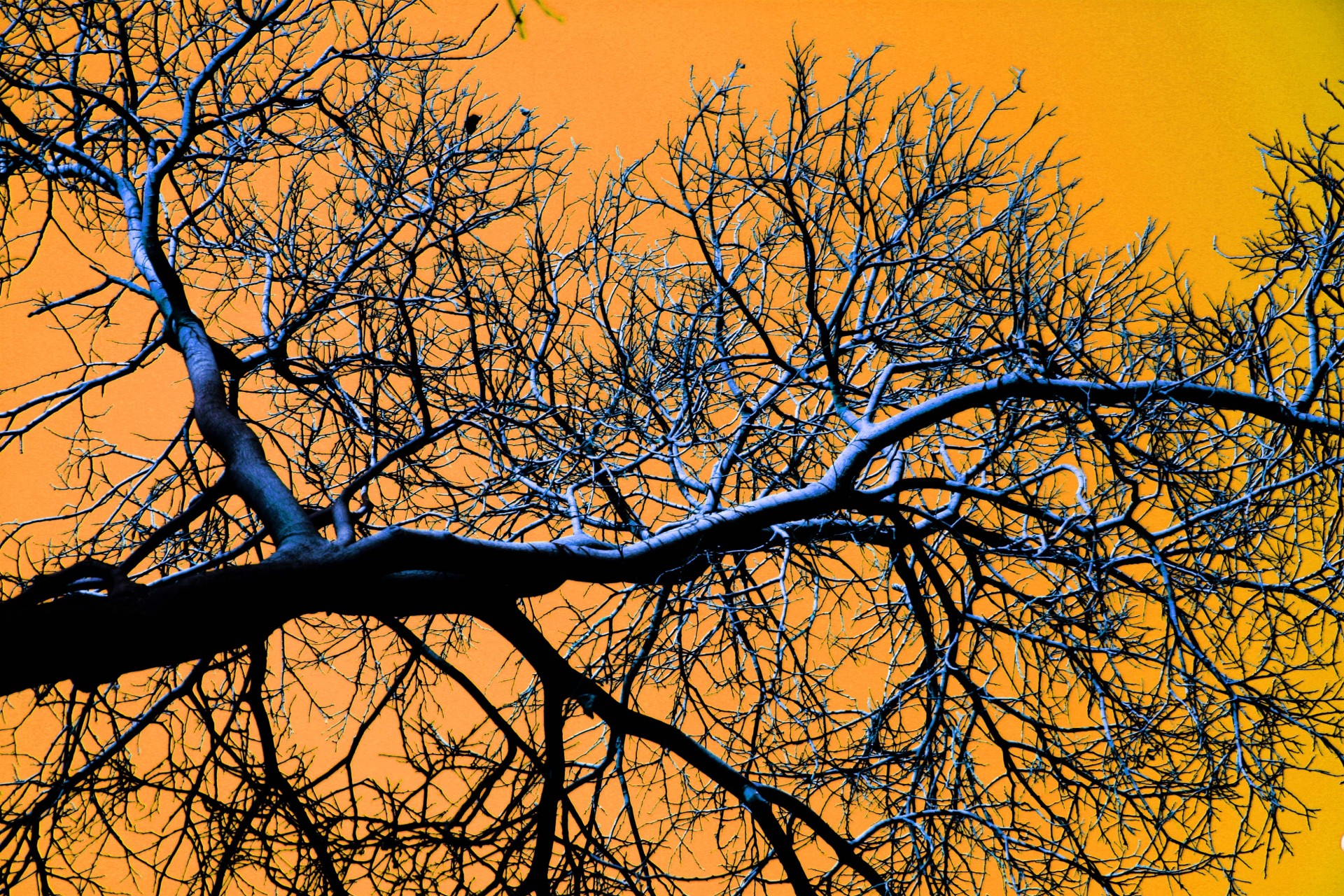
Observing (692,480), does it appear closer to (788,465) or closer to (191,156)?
(788,465)

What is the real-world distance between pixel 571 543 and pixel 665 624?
4.84ft

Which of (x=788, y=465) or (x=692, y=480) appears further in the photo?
(x=788, y=465)

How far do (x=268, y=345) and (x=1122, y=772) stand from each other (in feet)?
16.9

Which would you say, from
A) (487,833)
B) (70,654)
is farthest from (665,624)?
(70,654)

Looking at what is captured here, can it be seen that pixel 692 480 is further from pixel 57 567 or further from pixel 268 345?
pixel 57 567

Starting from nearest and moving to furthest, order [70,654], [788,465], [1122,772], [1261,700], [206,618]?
[70,654] < [206,618] < [1122,772] < [1261,700] < [788,465]

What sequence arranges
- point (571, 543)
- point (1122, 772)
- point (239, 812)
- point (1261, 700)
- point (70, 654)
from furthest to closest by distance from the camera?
point (1261, 700) → point (1122, 772) → point (239, 812) → point (571, 543) → point (70, 654)

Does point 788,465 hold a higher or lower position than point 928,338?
lower

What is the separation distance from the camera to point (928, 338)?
5.23 metres

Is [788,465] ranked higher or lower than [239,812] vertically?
higher

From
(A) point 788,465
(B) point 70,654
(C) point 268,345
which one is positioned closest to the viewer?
(B) point 70,654

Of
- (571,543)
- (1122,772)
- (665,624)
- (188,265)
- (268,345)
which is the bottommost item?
(1122,772)

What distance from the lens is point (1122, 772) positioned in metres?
4.04

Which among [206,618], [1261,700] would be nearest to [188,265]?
[206,618]
